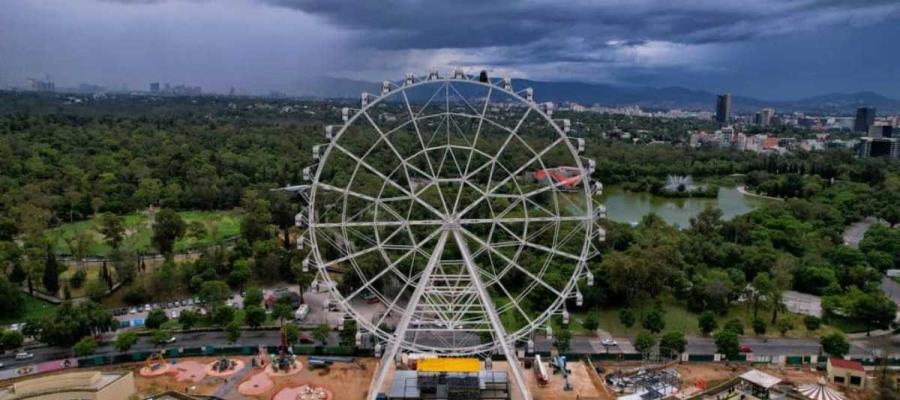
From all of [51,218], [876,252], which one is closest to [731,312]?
[876,252]

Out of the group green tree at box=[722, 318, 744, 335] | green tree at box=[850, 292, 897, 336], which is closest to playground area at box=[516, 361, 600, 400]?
green tree at box=[722, 318, 744, 335]

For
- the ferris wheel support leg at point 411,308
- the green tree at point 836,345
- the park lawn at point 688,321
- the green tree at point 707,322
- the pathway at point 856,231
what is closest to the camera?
the ferris wheel support leg at point 411,308

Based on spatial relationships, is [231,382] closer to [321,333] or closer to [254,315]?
[321,333]

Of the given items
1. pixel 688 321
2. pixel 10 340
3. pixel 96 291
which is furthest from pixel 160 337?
pixel 688 321

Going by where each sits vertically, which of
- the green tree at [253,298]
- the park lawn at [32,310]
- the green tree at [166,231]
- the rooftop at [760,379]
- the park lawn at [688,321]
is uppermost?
the green tree at [166,231]

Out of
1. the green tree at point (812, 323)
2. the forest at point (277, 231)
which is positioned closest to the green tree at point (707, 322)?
the forest at point (277, 231)

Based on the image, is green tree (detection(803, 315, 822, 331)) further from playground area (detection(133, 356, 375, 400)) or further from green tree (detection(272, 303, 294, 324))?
green tree (detection(272, 303, 294, 324))

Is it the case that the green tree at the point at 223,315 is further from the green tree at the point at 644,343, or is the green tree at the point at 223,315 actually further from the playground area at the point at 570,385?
the green tree at the point at 644,343
